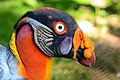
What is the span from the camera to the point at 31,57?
7.76 ft

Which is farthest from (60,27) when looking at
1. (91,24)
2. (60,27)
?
(91,24)

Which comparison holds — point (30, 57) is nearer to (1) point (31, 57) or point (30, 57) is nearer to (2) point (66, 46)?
(1) point (31, 57)

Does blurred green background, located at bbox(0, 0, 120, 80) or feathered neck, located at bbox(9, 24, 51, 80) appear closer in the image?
feathered neck, located at bbox(9, 24, 51, 80)

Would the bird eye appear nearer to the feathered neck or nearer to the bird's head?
the bird's head

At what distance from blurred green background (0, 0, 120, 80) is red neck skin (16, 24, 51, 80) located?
143 cm

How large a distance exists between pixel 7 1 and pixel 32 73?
10.9ft

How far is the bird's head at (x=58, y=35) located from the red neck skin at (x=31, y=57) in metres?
0.02

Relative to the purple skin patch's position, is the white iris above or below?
above

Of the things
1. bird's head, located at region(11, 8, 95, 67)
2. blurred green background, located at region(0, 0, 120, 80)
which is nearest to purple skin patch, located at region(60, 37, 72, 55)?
bird's head, located at region(11, 8, 95, 67)

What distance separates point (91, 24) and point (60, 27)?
9.74 ft

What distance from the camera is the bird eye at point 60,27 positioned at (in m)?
2.32

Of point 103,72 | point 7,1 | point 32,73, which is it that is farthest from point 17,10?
point 32,73

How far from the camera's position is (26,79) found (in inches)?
92.1

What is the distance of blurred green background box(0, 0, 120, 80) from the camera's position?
13.3ft
